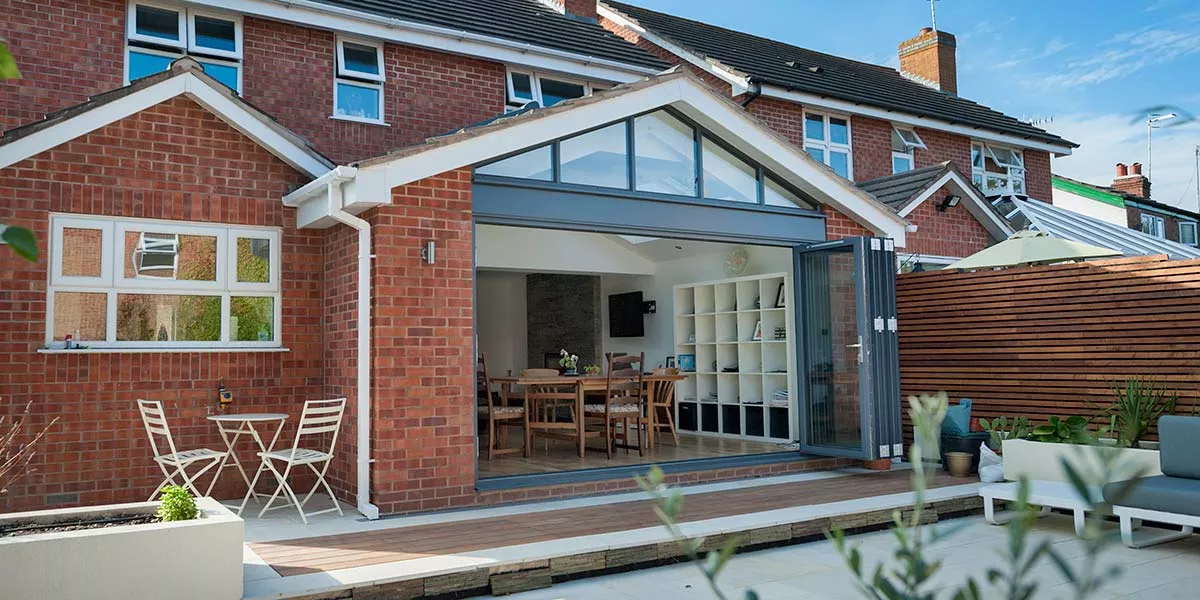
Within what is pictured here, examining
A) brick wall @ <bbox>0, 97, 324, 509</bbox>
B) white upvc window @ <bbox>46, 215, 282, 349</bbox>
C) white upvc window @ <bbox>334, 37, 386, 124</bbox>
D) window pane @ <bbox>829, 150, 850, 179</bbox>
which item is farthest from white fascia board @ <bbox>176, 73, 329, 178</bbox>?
window pane @ <bbox>829, 150, 850, 179</bbox>

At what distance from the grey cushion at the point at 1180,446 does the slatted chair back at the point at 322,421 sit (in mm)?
5590

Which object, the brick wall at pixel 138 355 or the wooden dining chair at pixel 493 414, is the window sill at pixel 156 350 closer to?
the brick wall at pixel 138 355

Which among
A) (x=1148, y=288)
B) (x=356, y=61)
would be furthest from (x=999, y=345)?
(x=356, y=61)

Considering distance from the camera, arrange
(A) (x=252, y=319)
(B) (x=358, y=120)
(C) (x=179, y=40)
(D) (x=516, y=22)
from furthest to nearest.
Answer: (D) (x=516, y=22) → (B) (x=358, y=120) → (C) (x=179, y=40) → (A) (x=252, y=319)

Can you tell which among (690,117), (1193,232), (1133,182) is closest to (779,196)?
(690,117)

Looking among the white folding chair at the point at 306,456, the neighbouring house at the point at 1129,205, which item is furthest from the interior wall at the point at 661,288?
the neighbouring house at the point at 1129,205

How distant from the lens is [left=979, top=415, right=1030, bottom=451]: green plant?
7.93 meters

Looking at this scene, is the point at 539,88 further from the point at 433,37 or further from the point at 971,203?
the point at 971,203

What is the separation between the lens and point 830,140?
13.5 m

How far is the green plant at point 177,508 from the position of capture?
4.56 m

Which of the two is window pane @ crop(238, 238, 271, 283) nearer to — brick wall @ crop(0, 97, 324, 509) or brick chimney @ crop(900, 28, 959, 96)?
brick wall @ crop(0, 97, 324, 509)

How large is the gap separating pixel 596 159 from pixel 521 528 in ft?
10.1

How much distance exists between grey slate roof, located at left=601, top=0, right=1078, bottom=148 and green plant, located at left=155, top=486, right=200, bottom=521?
31.9 feet

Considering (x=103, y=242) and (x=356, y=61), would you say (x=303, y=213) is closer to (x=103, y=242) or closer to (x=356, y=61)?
(x=103, y=242)
